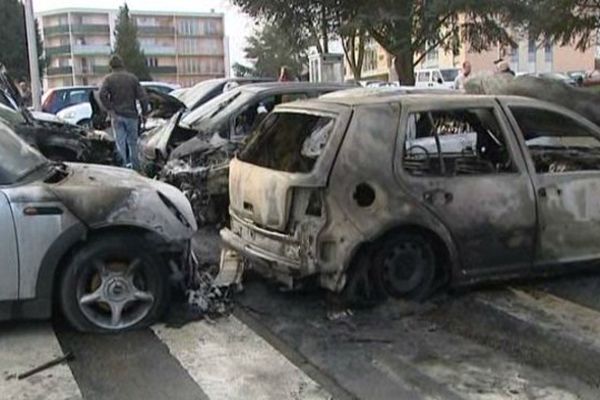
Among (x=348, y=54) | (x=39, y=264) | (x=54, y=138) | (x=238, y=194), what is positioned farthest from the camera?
(x=348, y=54)

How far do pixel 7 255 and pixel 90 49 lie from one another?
359ft

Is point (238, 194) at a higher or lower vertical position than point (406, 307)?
higher

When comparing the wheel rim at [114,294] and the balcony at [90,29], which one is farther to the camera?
the balcony at [90,29]

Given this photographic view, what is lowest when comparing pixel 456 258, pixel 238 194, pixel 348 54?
pixel 456 258

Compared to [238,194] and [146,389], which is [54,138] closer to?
[238,194]

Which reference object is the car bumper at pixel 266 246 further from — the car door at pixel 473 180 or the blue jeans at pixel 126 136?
the blue jeans at pixel 126 136

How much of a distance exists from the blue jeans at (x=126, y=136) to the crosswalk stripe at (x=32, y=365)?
20.1 feet

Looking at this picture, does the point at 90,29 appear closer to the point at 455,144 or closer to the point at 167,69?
the point at 167,69

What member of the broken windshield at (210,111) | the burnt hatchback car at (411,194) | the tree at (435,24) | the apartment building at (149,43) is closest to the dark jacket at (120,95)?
the broken windshield at (210,111)

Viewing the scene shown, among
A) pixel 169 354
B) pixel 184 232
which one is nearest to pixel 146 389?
pixel 169 354

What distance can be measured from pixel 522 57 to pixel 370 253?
6954 cm

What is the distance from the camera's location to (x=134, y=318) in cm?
546

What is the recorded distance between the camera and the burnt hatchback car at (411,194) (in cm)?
555

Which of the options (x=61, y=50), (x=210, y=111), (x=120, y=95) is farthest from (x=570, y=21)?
(x=61, y=50)
